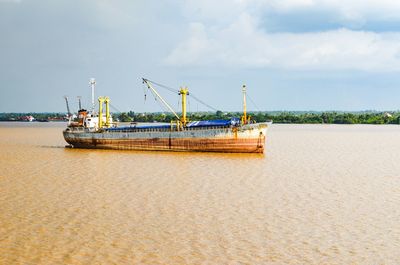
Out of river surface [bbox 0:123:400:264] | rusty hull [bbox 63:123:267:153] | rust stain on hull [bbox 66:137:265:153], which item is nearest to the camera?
river surface [bbox 0:123:400:264]

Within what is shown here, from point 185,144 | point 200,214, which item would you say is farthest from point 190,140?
point 200,214

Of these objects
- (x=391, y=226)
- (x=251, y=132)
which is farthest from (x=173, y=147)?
(x=391, y=226)

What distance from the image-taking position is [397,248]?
16641mm

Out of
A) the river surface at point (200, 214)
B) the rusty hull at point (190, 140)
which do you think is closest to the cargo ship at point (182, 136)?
the rusty hull at point (190, 140)

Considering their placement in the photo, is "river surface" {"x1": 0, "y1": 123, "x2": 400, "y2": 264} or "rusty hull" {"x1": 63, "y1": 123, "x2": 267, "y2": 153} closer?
"river surface" {"x1": 0, "y1": 123, "x2": 400, "y2": 264}

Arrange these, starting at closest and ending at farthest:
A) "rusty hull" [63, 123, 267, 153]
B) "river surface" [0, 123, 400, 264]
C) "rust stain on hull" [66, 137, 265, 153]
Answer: "river surface" [0, 123, 400, 264] < "rusty hull" [63, 123, 267, 153] < "rust stain on hull" [66, 137, 265, 153]

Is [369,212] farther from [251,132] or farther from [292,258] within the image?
[251,132]

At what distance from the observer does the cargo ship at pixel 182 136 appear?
48219 millimetres

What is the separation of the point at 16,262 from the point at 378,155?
136 feet

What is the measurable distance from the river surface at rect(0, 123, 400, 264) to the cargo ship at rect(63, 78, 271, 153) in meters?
8.38

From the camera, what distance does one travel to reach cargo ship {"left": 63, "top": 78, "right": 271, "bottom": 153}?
48.2 metres

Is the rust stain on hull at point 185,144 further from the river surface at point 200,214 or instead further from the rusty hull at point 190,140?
the river surface at point 200,214

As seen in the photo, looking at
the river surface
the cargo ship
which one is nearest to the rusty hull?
the cargo ship

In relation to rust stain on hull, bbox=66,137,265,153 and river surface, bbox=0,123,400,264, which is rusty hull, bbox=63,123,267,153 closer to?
rust stain on hull, bbox=66,137,265,153
